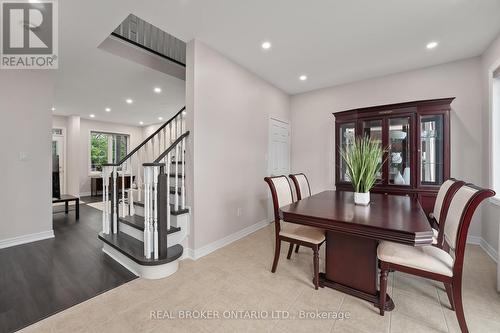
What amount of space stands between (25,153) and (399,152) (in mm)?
5471

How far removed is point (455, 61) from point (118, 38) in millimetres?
4825

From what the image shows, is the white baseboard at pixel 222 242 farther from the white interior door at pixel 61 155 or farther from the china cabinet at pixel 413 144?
the white interior door at pixel 61 155

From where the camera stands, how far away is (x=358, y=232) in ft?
5.09

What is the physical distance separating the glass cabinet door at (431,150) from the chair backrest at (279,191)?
2.08 m

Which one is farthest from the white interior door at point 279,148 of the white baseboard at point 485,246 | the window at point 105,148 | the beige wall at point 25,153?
the window at point 105,148

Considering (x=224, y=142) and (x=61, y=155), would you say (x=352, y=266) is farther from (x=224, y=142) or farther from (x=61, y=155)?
(x=61, y=155)

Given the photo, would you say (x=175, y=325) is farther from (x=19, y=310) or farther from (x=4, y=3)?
(x=4, y=3)

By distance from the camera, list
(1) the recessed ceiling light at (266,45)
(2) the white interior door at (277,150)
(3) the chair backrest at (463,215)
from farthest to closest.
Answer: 1. (2) the white interior door at (277,150)
2. (1) the recessed ceiling light at (266,45)
3. (3) the chair backrest at (463,215)

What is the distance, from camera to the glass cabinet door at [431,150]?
119 inches

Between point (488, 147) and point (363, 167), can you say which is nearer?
point (363, 167)

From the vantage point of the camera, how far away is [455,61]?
10.5ft

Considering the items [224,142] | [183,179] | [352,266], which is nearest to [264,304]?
[352,266]

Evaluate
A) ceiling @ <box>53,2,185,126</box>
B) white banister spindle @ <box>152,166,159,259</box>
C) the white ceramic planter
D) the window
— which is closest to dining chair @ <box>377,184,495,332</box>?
the white ceramic planter

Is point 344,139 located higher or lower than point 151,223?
higher
